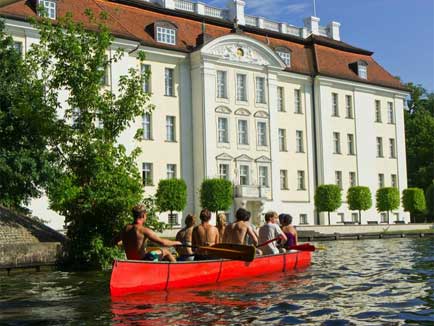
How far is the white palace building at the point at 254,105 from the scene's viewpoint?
45.0 m

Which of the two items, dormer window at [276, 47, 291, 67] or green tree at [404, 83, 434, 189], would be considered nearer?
dormer window at [276, 47, 291, 67]

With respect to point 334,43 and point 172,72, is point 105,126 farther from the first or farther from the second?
point 334,43

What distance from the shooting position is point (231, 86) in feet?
158

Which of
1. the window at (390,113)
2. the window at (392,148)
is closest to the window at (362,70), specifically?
the window at (390,113)

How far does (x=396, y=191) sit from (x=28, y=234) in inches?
1426

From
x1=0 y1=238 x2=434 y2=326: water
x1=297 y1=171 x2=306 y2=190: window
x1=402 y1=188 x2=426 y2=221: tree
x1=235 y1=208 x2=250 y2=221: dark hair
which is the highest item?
x1=297 y1=171 x2=306 y2=190: window

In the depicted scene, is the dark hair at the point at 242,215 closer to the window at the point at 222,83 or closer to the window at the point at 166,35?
the window at the point at 166,35

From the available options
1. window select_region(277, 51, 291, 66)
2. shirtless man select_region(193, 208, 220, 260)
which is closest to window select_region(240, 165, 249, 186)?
window select_region(277, 51, 291, 66)

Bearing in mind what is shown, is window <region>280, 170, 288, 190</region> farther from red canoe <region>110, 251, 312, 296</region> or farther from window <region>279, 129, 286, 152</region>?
red canoe <region>110, 251, 312, 296</region>

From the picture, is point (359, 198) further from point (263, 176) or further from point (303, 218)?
point (263, 176)

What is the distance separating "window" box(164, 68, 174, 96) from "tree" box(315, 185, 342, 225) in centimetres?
1299

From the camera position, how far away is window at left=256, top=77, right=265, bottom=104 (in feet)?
164

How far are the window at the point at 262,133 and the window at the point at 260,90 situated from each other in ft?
5.23

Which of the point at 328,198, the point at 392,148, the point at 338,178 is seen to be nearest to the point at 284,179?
the point at 328,198
